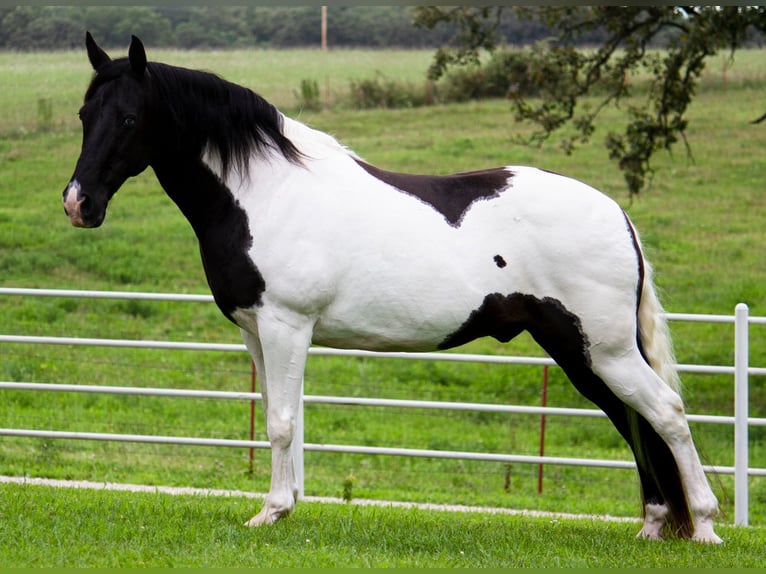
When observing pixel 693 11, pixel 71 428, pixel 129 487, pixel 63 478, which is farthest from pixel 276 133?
pixel 693 11

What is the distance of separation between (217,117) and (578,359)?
7.08 ft

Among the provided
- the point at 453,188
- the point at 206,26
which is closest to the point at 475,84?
the point at 206,26

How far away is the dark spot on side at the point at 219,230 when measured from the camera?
4930mm

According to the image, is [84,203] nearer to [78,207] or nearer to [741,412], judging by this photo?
[78,207]

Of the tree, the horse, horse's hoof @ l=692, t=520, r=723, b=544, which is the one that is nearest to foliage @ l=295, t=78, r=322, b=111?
the tree

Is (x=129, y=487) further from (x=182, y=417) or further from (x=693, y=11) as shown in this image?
(x=693, y=11)

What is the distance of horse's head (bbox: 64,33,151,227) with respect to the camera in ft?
15.6

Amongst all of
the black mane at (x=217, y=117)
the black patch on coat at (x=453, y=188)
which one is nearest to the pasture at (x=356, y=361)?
the black patch on coat at (x=453, y=188)

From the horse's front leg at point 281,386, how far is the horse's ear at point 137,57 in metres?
1.29

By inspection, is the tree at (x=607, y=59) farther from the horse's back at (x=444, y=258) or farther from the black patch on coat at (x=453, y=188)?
the horse's back at (x=444, y=258)

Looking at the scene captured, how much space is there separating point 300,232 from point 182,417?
258 inches

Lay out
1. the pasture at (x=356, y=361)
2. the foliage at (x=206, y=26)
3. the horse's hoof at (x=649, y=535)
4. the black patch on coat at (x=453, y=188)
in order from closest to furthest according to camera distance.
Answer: the black patch on coat at (x=453, y=188)
the horse's hoof at (x=649, y=535)
the pasture at (x=356, y=361)
the foliage at (x=206, y=26)

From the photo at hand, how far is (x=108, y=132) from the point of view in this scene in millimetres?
4805

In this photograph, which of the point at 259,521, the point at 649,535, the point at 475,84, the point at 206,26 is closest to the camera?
the point at 259,521
